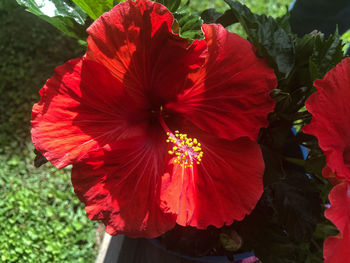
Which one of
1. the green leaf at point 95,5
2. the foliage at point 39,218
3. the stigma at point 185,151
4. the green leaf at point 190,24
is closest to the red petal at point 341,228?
the stigma at point 185,151

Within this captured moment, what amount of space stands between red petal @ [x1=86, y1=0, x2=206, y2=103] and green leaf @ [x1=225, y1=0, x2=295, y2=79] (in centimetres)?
19

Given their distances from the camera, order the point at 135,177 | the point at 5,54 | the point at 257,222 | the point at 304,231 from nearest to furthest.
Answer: the point at 135,177 < the point at 304,231 < the point at 257,222 < the point at 5,54

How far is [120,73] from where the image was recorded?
62cm

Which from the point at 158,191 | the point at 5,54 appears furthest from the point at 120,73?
the point at 5,54

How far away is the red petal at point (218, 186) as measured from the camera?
0.63m

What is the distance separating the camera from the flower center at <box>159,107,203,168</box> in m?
0.65

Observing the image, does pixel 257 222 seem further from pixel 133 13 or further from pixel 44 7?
pixel 44 7

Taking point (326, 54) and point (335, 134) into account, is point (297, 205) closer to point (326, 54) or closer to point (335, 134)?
point (335, 134)

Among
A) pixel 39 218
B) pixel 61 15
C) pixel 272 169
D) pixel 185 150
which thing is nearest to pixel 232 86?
pixel 185 150

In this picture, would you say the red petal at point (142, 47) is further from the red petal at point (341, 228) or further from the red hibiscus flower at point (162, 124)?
the red petal at point (341, 228)

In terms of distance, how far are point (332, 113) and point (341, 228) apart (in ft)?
0.63

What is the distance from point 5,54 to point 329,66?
1922 mm

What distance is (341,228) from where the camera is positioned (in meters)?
0.55

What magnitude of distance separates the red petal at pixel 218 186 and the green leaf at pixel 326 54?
0.97ft
